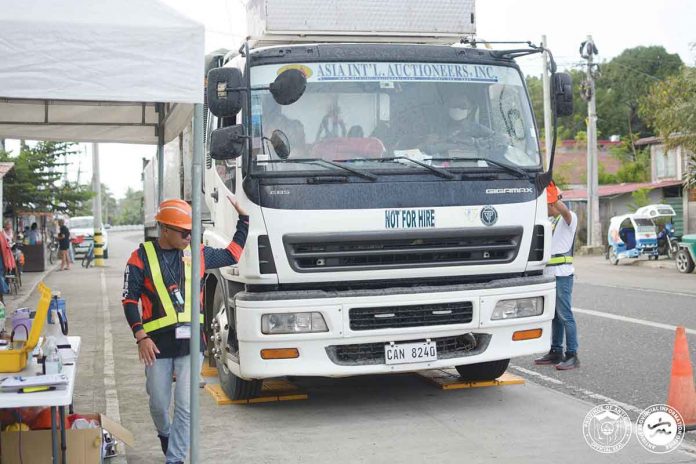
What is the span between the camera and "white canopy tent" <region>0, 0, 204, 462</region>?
15.9 feet

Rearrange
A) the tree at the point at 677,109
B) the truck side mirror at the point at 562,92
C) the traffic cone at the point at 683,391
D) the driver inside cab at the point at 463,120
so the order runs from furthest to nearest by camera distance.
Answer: the tree at the point at 677,109 → the truck side mirror at the point at 562,92 → the driver inside cab at the point at 463,120 → the traffic cone at the point at 683,391

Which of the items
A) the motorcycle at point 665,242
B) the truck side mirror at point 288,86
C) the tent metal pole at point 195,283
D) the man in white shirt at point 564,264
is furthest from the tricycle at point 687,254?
the tent metal pole at point 195,283

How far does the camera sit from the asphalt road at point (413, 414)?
6262 mm

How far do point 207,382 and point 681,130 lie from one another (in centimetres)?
1896

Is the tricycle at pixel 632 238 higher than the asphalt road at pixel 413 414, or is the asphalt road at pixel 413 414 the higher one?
the tricycle at pixel 632 238

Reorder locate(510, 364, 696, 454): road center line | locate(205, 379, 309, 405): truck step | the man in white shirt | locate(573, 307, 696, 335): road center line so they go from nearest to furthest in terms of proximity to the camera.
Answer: locate(510, 364, 696, 454): road center line → locate(205, 379, 309, 405): truck step → the man in white shirt → locate(573, 307, 696, 335): road center line

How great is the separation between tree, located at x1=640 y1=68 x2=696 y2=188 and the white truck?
17.7 m

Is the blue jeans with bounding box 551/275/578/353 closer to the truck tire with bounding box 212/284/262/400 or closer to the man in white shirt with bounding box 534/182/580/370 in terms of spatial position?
the man in white shirt with bounding box 534/182/580/370

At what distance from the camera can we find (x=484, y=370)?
8.31 m

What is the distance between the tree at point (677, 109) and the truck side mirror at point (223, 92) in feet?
64.6

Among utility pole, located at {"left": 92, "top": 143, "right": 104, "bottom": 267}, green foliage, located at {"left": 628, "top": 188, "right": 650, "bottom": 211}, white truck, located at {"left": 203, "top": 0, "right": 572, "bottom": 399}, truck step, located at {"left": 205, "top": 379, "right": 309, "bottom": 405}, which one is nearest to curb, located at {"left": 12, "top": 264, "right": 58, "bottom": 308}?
utility pole, located at {"left": 92, "top": 143, "right": 104, "bottom": 267}

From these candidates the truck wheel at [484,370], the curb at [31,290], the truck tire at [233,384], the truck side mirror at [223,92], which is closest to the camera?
the truck side mirror at [223,92]

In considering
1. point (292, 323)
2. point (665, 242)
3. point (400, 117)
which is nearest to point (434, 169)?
point (400, 117)

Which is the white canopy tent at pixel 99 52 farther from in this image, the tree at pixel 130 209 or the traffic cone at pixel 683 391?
the tree at pixel 130 209
